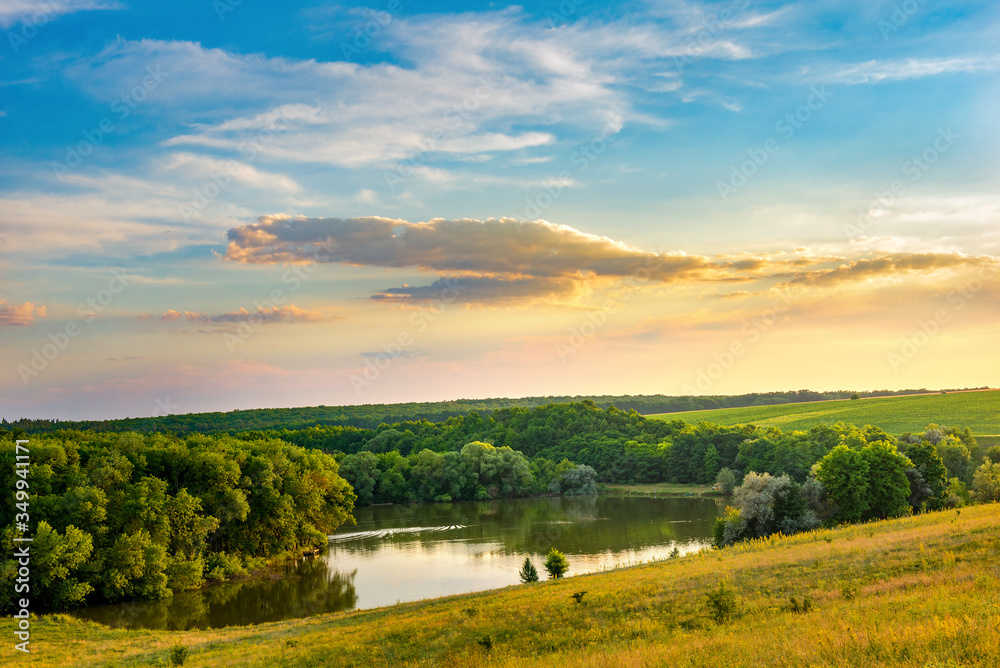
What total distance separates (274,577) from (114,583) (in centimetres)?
1385

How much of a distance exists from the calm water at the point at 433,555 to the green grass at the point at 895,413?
179ft

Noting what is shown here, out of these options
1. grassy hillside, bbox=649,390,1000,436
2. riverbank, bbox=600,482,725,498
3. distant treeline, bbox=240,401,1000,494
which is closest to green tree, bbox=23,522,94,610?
distant treeline, bbox=240,401,1000,494

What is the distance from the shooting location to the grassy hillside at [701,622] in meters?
10.8

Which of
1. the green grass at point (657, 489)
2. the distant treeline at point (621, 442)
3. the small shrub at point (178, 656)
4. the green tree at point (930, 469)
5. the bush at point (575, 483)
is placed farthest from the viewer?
the bush at point (575, 483)

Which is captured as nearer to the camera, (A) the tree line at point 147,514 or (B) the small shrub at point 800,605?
(B) the small shrub at point 800,605

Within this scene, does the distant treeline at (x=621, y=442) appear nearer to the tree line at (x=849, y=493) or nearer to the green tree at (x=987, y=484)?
the green tree at (x=987, y=484)

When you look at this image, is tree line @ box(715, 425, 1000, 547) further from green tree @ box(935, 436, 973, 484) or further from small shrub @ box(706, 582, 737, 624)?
small shrub @ box(706, 582, 737, 624)

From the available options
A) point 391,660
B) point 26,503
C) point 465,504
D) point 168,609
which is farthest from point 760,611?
point 465,504

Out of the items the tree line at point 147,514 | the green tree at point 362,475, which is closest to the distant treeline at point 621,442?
the green tree at point 362,475

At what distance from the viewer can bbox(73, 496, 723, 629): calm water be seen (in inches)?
1715

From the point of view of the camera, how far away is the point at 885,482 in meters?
52.7

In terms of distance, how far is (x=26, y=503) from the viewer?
4156cm

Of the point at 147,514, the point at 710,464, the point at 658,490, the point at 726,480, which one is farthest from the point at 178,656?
the point at 710,464

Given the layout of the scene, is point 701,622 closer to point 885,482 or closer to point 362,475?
point 885,482
